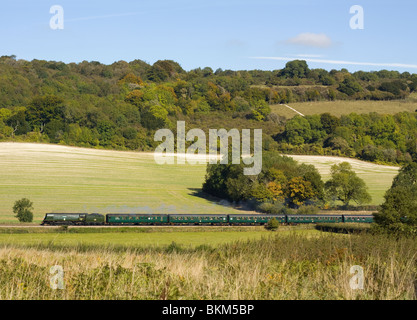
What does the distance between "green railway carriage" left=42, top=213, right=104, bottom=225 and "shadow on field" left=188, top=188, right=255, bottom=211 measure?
25529 millimetres

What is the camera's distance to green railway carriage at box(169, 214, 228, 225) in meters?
62.6

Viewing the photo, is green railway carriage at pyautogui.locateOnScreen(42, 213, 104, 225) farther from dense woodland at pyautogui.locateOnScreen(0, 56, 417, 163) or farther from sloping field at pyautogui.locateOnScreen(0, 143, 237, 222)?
dense woodland at pyautogui.locateOnScreen(0, 56, 417, 163)

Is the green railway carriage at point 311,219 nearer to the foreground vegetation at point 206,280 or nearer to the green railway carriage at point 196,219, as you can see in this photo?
the green railway carriage at point 196,219

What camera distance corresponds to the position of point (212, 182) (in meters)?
89.8

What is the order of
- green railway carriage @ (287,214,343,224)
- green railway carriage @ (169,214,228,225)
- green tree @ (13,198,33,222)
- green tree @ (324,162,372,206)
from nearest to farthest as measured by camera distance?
green tree @ (13,198,33,222) < green railway carriage @ (169,214,228,225) < green railway carriage @ (287,214,343,224) < green tree @ (324,162,372,206)

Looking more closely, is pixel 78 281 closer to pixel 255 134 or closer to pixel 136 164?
pixel 136 164

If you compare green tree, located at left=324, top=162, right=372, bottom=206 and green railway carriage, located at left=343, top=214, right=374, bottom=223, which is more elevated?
green tree, located at left=324, top=162, right=372, bottom=206

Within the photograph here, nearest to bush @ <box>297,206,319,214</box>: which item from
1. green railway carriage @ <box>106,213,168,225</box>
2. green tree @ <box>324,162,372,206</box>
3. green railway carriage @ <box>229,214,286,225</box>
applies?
green railway carriage @ <box>229,214,286,225</box>

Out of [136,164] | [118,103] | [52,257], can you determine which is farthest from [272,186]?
[118,103]

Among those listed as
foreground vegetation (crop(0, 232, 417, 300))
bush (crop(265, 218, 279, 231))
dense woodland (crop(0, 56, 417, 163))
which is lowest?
bush (crop(265, 218, 279, 231))

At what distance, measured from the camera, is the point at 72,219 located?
5947cm

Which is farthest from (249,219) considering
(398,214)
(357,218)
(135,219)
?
(398,214)

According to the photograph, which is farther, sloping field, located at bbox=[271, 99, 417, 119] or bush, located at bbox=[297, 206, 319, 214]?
sloping field, located at bbox=[271, 99, 417, 119]
